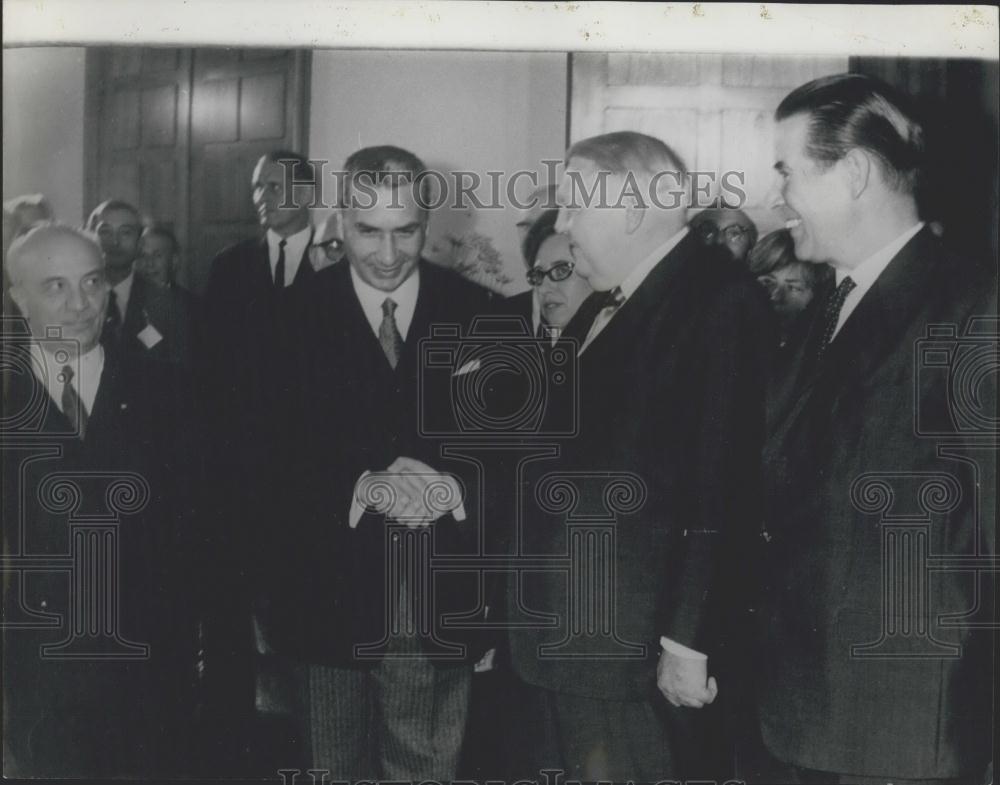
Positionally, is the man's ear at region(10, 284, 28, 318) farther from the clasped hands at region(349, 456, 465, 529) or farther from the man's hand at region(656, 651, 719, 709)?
the man's hand at region(656, 651, 719, 709)

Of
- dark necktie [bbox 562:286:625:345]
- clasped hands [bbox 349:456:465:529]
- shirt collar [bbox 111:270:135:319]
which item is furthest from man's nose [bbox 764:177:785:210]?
shirt collar [bbox 111:270:135:319]

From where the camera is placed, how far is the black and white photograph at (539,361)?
6.05 feet

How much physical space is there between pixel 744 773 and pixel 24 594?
4.55 ft

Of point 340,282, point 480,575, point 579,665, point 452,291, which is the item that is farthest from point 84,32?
point 579,665

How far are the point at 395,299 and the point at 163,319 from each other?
1.42ft

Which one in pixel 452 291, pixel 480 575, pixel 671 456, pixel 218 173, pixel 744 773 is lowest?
pixel 744 773

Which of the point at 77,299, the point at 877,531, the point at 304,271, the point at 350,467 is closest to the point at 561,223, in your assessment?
the point at 304,271

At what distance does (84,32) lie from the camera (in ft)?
6.19

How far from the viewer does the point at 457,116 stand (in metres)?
1.84

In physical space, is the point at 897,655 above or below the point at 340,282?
below

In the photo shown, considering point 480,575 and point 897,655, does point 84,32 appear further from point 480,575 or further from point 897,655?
point 897,655

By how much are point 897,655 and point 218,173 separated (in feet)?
4.99

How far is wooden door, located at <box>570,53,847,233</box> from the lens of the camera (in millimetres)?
1848

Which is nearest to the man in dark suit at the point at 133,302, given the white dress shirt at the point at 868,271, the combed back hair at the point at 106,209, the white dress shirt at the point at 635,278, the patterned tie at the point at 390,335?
the combed back hair at the point at 106,209
